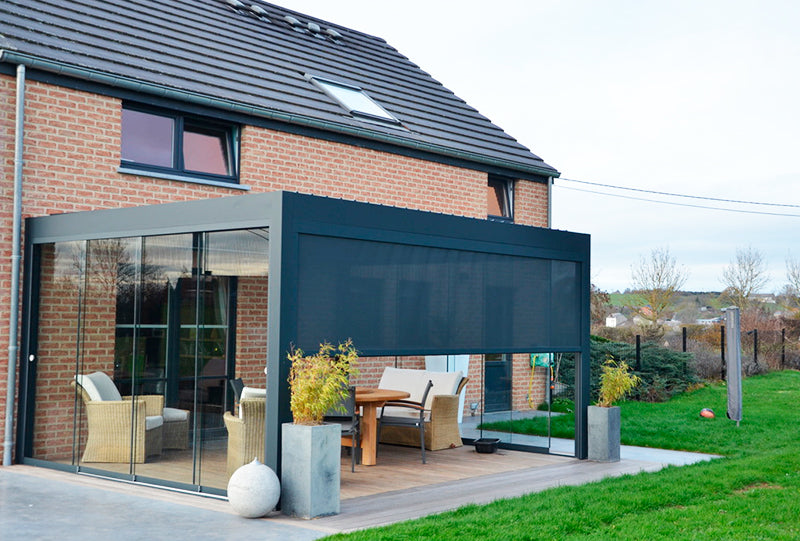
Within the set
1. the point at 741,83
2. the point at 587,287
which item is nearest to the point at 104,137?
the point at 587,287

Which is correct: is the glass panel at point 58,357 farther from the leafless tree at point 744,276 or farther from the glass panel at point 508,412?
the leafless tree at point 744,276

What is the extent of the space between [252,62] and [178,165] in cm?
268

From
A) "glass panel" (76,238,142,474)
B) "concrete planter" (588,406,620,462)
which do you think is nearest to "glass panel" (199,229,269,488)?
"glass panel" (76,238,142,474)

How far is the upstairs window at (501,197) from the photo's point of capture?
14289 millimetres

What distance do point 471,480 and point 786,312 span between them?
91.0ft

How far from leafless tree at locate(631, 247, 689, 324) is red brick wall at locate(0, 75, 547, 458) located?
19921 millimetres

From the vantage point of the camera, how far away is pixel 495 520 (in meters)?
6.07

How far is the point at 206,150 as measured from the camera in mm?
10438

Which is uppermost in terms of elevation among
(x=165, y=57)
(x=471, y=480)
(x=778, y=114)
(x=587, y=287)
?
(x=778, y=114)

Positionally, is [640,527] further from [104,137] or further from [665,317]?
[665,317]

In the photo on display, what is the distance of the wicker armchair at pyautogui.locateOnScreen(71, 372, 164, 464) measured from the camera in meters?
7.52

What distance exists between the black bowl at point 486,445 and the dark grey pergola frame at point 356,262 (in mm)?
1026

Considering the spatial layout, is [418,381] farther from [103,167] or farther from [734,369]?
[103,167]

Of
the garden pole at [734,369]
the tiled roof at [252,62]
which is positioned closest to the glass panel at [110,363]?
the tiled roof at [252,62]
